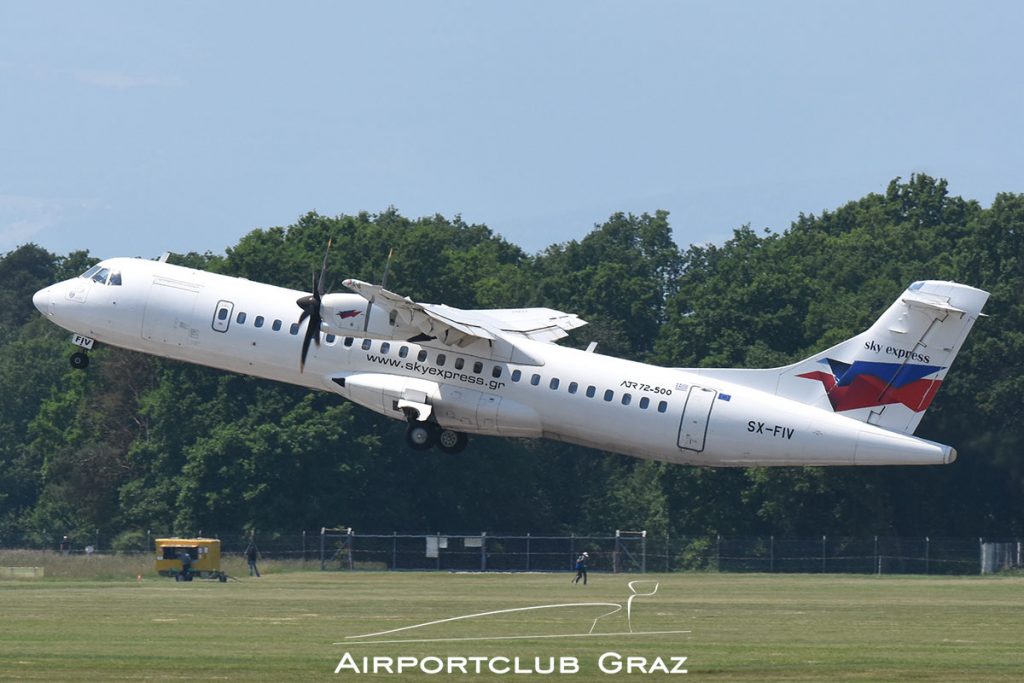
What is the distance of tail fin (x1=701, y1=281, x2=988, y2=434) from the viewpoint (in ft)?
137

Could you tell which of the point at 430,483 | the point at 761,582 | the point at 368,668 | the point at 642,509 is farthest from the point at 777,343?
the point at 368,668

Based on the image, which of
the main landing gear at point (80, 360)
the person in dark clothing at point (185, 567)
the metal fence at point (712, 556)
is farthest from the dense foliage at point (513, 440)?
the main landing gear at point (80, 360)

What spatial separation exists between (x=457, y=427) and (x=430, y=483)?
109 feet

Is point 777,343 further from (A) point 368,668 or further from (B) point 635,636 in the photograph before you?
(A) point 368,668

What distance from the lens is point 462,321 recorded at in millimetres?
43812

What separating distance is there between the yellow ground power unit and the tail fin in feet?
69.2

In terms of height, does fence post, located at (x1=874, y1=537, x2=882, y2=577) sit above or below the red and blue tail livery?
below

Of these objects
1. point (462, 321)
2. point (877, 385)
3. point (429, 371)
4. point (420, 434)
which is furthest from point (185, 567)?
point (877, 385)

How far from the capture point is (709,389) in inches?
1690

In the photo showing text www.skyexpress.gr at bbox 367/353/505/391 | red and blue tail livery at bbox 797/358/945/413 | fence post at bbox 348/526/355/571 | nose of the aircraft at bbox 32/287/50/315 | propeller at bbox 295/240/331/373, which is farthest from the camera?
fence post at bbox 348/526/355/571

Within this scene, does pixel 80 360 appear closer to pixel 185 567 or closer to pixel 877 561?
pixel 185 567

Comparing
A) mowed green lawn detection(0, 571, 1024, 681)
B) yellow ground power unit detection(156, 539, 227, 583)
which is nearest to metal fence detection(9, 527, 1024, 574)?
yellow ground power unit detection(156, 539, 227, 583)

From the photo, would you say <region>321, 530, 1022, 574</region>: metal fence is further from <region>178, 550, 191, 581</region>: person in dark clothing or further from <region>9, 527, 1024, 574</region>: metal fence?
<region>178, 550, 191, 581</region>: person in dark clothing

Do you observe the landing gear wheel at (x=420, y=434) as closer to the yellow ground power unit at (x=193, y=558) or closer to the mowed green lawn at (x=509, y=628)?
the mowed green lawn at (x=509, y=628)
